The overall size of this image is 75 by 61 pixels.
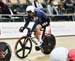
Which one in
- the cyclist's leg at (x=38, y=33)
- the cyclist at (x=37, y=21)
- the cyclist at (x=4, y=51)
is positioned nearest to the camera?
the cyclist at (x=4, y=51)

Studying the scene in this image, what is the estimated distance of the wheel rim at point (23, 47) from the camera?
6965mm

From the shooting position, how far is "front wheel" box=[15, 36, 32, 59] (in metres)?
6.95

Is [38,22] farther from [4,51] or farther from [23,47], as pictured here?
[4,51]

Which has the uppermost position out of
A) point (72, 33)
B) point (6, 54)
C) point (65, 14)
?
point (6, 54)

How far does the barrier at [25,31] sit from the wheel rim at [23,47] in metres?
3.78

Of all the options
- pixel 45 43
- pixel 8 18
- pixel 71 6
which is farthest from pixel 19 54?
pixel 71 6

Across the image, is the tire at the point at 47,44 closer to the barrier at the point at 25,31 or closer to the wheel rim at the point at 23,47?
the wheel rim at the point at 23,47

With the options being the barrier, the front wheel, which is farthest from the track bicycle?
the barrier

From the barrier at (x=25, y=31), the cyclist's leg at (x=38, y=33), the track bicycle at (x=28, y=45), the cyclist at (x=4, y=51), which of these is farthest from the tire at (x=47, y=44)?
the barrier at (x=25, y=31)

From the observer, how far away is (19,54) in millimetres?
7379

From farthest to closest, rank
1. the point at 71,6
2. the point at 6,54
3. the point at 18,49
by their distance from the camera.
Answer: the point at 71,6
the point at 18,49
the point at 6,54

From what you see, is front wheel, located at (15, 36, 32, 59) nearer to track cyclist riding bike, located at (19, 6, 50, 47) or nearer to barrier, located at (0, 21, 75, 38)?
track cyclist riding bike, located at (19, 6, 50, 47)

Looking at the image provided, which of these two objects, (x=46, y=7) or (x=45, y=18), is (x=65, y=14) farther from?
(x=45, y=18)

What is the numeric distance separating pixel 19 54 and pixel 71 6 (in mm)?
6599
